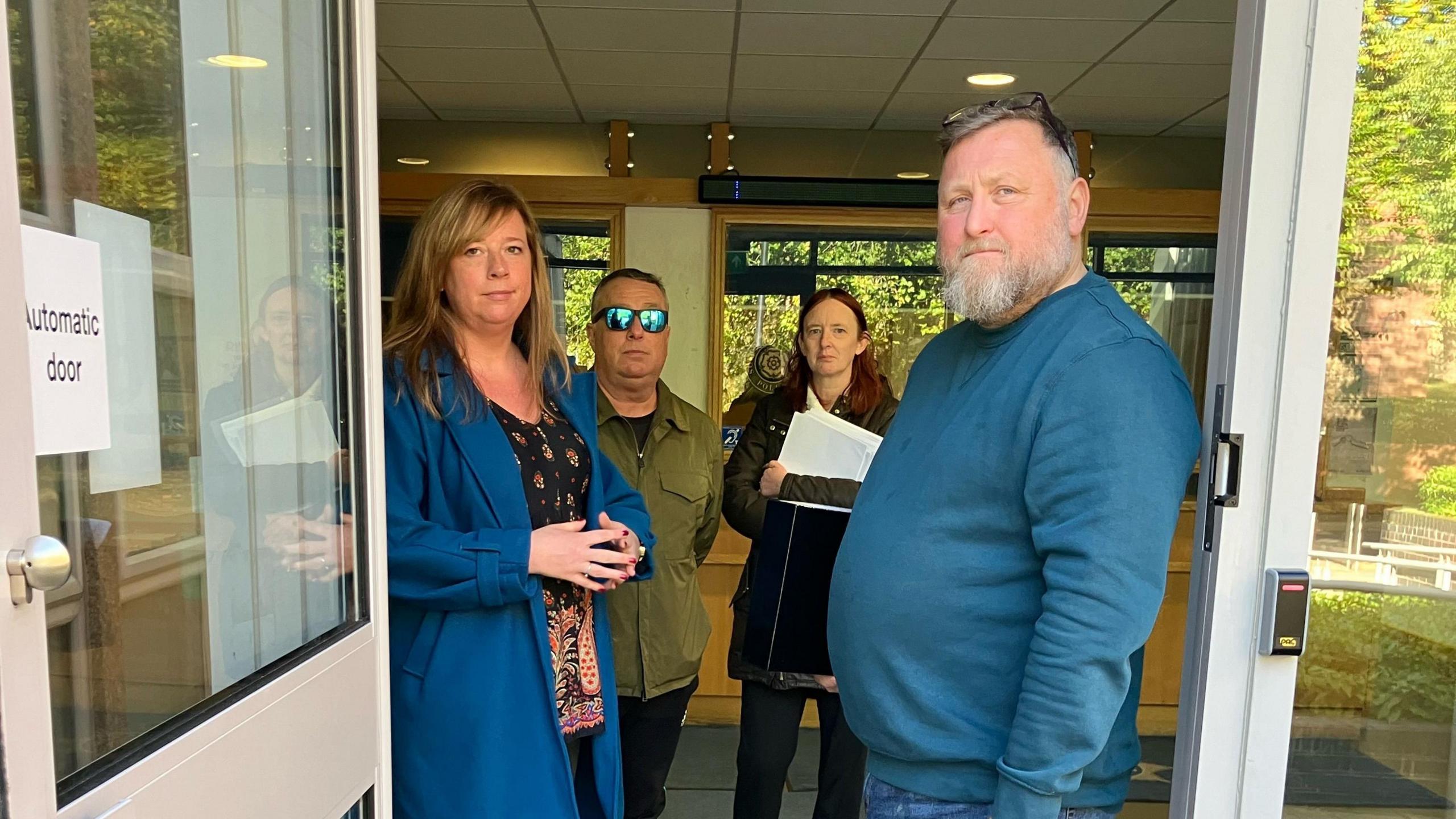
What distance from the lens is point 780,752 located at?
8.87 ft

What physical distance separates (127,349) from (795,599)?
4.84ft

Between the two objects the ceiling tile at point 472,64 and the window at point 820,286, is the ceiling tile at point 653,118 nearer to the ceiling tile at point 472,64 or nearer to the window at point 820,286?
the ceiling tile at point 472,64

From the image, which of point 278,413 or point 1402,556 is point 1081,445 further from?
point 278,413

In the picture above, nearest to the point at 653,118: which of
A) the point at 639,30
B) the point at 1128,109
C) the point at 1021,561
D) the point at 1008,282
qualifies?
the point at 639,30

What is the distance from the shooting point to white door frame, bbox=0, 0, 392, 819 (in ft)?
2.35

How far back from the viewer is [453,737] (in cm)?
174

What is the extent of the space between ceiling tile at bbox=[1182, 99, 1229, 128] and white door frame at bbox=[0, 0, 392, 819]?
4.81 meters

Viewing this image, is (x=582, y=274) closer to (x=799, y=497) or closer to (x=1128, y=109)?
(x=799, y=497)

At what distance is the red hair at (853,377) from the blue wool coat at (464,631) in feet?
4.31

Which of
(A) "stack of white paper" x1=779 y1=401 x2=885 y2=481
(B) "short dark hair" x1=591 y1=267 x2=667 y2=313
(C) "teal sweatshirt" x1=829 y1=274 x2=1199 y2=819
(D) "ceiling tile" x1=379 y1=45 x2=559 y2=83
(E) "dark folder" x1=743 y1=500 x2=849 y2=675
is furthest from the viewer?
(D) "ceiling tile" x1=379 y1=45 x2=559 y2=83

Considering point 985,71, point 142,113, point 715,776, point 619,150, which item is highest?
point 985,71

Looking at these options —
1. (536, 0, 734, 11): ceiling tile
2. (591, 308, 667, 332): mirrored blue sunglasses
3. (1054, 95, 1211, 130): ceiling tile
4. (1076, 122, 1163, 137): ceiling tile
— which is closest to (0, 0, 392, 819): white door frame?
(591, 308, 667, 332): mirrored blue sunglasses

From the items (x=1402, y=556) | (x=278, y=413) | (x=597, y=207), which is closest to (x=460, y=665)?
(x=278, y=413)

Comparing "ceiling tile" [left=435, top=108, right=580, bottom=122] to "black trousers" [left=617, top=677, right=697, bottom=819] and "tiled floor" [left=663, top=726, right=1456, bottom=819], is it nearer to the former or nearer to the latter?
"tiled floor" [left=663, top=726, right=1456, bottom=819]
